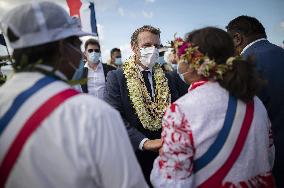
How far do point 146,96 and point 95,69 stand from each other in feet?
11.1

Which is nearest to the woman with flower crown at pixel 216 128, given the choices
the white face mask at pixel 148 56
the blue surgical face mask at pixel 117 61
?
the white face mask at pixel 148 56

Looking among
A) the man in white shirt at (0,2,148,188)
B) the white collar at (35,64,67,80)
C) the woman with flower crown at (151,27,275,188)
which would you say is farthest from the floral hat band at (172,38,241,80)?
the white collar at (35,64,67,80)

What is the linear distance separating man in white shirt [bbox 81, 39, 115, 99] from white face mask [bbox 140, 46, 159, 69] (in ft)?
9.52

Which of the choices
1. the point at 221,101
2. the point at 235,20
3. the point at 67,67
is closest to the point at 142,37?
the point at 235,20

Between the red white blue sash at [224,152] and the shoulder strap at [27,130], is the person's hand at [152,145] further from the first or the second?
the shoulder strap at [27,130]

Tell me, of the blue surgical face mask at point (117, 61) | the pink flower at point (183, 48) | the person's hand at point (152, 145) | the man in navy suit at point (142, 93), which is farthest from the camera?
the blue surgical face mask at point (117, 61)

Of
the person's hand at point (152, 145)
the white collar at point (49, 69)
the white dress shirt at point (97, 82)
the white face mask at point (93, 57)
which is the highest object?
the white collar at point (49, 69)

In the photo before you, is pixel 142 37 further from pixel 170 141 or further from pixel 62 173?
pixel 62 173

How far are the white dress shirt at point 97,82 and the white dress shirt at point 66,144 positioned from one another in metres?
4.90

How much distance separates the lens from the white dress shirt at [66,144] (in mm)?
1561

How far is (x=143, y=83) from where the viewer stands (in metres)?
3.80

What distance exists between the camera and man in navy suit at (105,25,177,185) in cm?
357

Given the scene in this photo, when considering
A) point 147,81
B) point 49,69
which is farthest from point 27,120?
point 147,81

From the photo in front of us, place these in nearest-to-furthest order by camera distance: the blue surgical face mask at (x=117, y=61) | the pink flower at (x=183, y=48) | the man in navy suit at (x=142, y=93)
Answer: the pink flower at (x=183, y=48) → the man in navy suit at (x=142, y=93) → the blue surgical face mask at (x=117, y=61)
